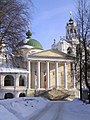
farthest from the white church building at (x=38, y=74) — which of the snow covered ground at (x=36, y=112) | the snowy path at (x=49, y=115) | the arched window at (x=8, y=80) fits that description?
the snowy path at (x=49, y=115)

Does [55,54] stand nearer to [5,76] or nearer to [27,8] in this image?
[5,76]

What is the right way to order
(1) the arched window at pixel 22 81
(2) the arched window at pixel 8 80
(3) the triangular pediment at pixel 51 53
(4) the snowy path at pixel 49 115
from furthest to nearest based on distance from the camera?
(3) the triangular pediment at pixel 51 53
(1) the arched window at pixel 22 81
(2) the arched window at pixel 8 80
(4) the snowy path at pixel 49 115

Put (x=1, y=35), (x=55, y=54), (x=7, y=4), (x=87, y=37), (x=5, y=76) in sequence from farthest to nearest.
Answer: (x=55, y=54)
(x=5, y=76)
(x=87, y=37)
(x=1, y=35)
(x=7, y=4)

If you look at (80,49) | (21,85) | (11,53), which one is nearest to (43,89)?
(21,85)

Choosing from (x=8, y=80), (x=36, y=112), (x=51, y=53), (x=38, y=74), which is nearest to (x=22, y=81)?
(x=8, y=80)

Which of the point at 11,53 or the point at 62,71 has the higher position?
the point at 11,53

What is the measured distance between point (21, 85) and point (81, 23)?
41.6m

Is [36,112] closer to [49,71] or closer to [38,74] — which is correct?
[38,74]

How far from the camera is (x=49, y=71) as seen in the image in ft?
251

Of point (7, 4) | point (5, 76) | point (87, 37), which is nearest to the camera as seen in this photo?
point (7, 4)

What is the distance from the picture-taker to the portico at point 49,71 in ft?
237

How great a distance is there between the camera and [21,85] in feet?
230

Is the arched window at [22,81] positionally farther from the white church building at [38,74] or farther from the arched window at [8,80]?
the arched window at [8,80]

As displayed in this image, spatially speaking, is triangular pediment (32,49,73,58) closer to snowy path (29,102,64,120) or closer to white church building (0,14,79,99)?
white church building (0,14,79,99)
